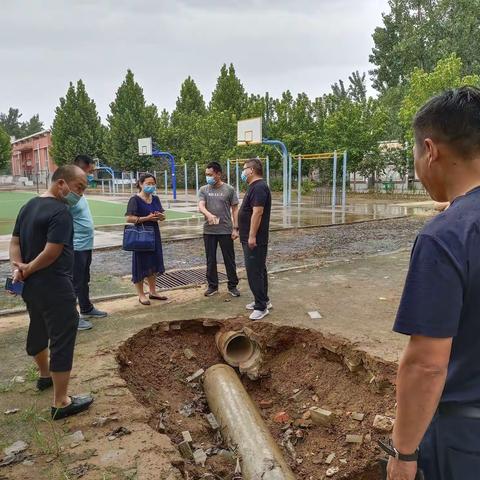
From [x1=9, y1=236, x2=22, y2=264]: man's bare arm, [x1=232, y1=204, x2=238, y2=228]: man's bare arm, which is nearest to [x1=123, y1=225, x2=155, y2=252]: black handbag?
[x1=232, y1=204, x2=238, y2=228]: man's bare arm

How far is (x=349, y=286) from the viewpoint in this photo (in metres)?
6.97

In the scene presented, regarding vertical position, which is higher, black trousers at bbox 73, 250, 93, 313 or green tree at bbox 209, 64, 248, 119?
green tree at bbox 209, 64, 248, 119

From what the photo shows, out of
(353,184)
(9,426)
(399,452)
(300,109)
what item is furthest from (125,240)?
(353,184)

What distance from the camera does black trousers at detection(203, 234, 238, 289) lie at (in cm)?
653

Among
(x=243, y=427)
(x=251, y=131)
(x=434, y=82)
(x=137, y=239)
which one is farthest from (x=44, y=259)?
(x=434, y=82)

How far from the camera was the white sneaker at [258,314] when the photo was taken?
17.6 feet

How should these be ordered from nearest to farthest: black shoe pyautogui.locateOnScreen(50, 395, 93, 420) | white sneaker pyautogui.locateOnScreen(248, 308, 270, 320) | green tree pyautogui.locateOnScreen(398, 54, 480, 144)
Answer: black shoe pyautogui.locateOnScreen(50, 395, 93, 420), white sneaker pyautogui.locateOnScreen(248, 308, 270, 320), green tree pyautogui.locateOnScreen(398, 54, 480, 144)

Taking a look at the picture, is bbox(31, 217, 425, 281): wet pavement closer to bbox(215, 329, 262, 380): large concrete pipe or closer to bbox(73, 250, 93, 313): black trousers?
bbox(73, 250, 93, 313): black trousers

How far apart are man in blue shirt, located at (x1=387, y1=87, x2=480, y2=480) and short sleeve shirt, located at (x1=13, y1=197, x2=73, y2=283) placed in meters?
2.52

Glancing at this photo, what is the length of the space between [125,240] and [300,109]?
89.7ft

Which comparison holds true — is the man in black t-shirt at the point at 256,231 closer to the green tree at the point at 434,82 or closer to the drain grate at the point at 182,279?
the drain grate at the point at 182,279

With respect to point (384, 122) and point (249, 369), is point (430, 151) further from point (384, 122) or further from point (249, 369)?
point (384, 122)

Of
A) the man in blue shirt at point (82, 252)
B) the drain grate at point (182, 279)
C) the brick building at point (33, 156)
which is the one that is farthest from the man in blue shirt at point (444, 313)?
the brick building at point (33, 156)

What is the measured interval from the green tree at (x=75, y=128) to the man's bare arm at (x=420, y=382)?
4897 cm
